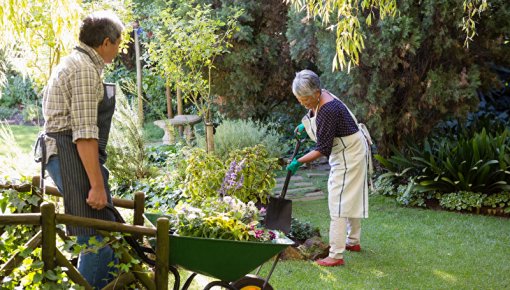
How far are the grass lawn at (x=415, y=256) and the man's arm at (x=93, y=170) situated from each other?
1872 millimetres

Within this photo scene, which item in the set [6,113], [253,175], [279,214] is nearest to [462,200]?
[253,175]

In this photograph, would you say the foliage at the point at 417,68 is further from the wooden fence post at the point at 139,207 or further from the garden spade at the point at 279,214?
the wooden fence post at the point at 139,207

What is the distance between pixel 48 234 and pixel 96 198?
0.34 m

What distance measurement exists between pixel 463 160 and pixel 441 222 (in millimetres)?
916

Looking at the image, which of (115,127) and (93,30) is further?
(115,127)

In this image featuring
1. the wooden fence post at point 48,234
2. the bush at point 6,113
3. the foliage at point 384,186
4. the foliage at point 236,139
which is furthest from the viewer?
the bush at point 6,113

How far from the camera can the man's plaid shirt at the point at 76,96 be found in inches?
120

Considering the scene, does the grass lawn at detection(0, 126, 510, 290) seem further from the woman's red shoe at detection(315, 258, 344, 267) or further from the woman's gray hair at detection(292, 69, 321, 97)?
the woman's gray hair at detection(292, 69, 321, 97)

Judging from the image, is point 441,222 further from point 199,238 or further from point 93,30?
point 93,30

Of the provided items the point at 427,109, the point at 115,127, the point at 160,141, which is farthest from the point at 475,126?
the point at 160,141

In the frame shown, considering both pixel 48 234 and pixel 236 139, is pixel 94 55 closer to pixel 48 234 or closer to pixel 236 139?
pixel 48 234

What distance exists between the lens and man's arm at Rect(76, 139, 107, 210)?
10.1 ft

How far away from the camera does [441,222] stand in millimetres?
6734


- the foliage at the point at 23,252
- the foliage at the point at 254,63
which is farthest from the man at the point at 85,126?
the foliage at the point at 254,63
